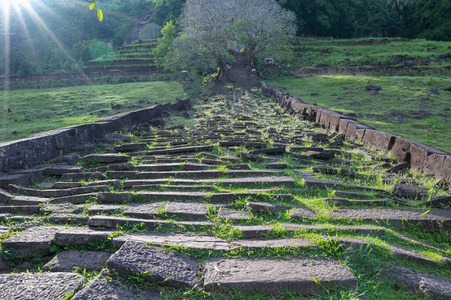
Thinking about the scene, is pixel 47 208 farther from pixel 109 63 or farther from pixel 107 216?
pixel 109 63

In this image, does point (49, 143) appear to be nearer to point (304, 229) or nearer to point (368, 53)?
point (304, 229)

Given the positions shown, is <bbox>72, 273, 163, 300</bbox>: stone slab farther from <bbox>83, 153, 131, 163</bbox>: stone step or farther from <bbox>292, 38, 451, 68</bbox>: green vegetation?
<bbox>292, 38, 451, 68</bbox>: green vegetation

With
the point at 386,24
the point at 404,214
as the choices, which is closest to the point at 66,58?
the point at 386,24

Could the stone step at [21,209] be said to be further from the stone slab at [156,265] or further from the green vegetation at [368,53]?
the green vegetation at [368,53]

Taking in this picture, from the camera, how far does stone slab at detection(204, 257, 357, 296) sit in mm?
2146

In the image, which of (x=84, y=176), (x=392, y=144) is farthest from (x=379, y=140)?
(x=84, y=176)

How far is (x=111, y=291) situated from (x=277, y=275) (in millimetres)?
1109

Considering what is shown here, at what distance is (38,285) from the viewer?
2.14m

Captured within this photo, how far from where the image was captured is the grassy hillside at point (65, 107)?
545 inches

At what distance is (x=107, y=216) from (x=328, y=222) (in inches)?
85.9

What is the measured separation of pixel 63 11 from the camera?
5900 centimetres

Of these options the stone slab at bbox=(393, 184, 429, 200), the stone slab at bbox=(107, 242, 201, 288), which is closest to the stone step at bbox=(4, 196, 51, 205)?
the stone slab at bbox=(107, 242, 201, 288)

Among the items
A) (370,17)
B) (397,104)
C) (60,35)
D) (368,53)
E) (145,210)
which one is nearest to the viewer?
(145,210)

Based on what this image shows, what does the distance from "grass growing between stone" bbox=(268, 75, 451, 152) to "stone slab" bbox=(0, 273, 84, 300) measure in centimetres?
684
